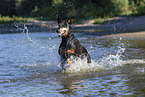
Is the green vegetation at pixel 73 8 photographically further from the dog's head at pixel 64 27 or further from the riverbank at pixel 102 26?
the dog's head at pixel 64 27

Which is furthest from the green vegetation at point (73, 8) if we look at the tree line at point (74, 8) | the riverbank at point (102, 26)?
the riverbank at point (102, 26)

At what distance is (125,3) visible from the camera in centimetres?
3888

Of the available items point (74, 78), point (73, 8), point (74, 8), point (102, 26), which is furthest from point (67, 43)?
point (74, 8)

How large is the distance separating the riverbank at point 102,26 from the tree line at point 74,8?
181 centimetres

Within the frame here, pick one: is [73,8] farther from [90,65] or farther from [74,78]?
[74,78]

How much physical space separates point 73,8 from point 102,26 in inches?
567

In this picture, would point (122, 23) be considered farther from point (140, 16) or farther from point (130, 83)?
point (130, 83)

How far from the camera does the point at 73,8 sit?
46.4 m

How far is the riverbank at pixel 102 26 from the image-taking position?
27712 mm

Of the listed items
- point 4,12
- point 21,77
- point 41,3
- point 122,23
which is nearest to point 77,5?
point 41,3

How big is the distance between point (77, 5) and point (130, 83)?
137 ft

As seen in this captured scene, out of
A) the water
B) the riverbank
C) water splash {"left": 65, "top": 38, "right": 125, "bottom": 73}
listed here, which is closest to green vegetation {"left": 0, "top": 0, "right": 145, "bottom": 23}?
the riverbank

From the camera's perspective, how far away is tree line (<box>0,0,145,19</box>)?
38.8 meters

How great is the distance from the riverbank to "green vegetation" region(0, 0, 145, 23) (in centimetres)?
142
